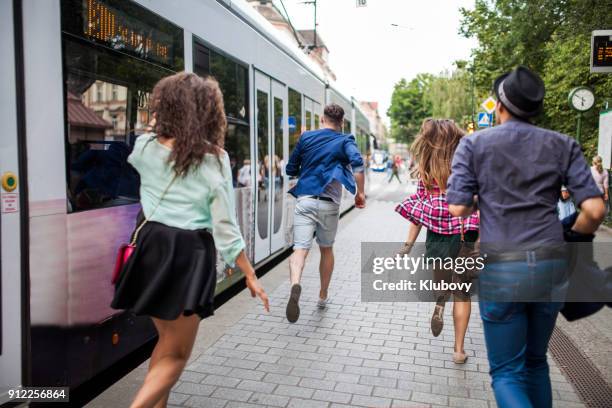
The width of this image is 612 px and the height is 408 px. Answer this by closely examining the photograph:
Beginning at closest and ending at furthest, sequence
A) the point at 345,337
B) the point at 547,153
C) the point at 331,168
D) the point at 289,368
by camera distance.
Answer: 1. the point at 547,153
2. the point at 289,368
3. the point at 345,337
4. the point at 331,168

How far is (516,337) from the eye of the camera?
2.65 meters

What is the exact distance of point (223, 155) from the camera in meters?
2.81

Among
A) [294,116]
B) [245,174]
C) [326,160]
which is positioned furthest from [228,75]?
[294,116]

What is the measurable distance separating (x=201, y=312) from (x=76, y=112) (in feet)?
4.56

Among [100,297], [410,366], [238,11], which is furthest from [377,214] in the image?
[100,297]

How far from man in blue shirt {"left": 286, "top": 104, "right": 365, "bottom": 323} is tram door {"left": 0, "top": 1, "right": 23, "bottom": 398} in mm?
2763

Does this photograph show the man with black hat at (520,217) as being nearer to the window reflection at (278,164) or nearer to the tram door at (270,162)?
the tram door at (270,162)

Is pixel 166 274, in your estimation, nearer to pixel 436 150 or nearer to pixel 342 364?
pixel 342 364

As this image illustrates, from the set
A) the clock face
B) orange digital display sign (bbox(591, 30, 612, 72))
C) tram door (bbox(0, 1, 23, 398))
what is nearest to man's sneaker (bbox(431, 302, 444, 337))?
tram door (bbox(0, 1, 23, 398))

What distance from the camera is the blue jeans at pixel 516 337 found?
264 centimetres

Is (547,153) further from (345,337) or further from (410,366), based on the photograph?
(345,337)

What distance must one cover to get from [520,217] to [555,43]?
11957 mm

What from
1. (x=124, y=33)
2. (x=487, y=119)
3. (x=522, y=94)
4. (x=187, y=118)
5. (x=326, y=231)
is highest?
(x=487, y=119)

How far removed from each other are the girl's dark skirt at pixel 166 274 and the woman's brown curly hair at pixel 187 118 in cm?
30
